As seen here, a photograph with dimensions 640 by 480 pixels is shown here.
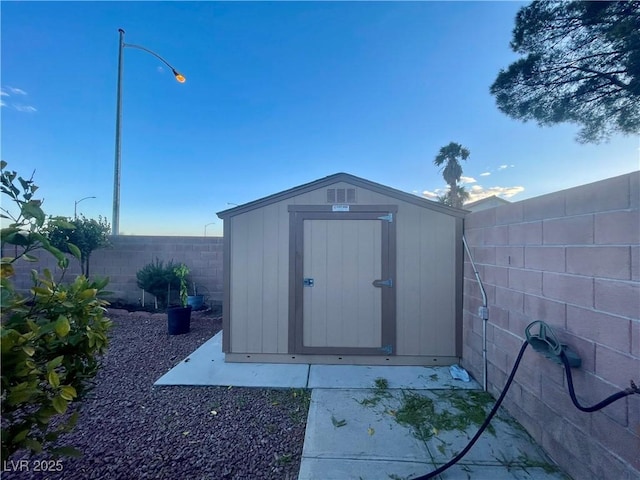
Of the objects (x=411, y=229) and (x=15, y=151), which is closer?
(x=411, y=229)

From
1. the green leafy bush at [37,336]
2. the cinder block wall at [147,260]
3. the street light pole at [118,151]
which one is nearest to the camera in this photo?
the green leafy bush at [37,336]

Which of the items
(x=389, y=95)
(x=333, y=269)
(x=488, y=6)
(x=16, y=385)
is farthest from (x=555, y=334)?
(x=389, y=95)

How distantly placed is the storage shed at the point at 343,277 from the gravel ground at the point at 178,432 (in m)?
0.82

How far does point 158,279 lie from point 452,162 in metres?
14.6

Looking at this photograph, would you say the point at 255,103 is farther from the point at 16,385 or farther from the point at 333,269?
the point at 16,385

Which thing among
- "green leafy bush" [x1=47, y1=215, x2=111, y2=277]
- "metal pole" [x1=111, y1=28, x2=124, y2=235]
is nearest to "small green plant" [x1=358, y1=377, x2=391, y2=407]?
"green leafy bush" [x1=47, y1=215, x2=111, y2=277]

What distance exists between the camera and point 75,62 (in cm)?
472

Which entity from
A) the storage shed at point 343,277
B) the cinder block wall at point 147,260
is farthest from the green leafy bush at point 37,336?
the cinder block wall at point 147,260

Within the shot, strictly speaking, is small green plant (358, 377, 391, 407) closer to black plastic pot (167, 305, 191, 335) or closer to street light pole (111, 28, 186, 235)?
black plastic pot (167, 305, 191, 335)

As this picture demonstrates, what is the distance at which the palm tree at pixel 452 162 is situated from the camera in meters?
13.8

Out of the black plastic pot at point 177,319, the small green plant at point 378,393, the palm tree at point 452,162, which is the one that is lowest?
the small green plant at point 378,393

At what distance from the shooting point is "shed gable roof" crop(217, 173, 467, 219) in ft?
11.0

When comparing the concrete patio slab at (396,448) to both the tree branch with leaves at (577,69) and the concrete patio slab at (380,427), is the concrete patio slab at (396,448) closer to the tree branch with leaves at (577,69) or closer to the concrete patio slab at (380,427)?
the concrete patio slab at (380,427)

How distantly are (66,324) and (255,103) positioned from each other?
19.5ft
